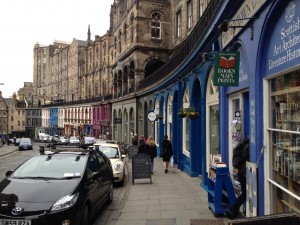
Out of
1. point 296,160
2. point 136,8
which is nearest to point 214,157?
point 296,160

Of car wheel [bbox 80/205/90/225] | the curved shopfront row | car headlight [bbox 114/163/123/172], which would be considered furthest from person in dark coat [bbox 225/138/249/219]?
car headlight [bbox 114/163/123/172]

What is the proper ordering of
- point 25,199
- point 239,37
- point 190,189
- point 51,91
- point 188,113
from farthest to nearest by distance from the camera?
point 51,91 < point 188,113 < point 190,189 < point 239,37 < point 25,199

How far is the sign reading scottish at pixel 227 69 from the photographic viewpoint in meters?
7.08

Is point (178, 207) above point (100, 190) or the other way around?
the other way around

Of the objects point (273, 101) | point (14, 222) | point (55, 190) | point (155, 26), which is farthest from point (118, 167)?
point (155, 26)

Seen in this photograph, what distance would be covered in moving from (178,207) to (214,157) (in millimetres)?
1614

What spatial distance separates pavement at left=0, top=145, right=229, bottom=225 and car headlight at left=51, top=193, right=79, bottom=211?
1.85 m

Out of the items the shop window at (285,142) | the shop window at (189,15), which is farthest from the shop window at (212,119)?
the shop window at (189,15)

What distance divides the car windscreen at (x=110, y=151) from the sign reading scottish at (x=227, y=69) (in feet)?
24.2

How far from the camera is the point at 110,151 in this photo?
13.8 m

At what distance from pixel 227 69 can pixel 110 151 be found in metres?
7.83

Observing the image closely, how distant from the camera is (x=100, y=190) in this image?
7.82 m

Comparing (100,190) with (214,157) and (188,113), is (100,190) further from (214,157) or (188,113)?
(188,113)

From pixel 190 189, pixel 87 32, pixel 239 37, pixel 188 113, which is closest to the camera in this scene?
pixel 239 37
